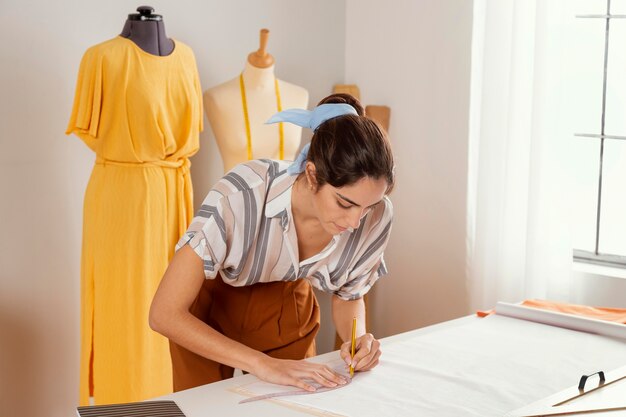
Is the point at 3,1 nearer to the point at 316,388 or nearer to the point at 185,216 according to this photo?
the point at 185,216

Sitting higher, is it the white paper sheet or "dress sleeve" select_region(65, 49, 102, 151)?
"dress sleeve" select_region(65, 49, 102, 151)

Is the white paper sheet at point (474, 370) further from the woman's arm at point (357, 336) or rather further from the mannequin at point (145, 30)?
the mannequin at point (145, 30)

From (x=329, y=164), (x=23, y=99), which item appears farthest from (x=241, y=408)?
(x=23, y=99)

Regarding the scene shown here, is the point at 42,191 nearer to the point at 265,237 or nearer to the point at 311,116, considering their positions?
the point at 265,237

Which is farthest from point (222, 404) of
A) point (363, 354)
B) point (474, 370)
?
point (474, 370)

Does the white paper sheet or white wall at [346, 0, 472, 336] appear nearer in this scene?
the white paper sheet

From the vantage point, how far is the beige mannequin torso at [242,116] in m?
3.43

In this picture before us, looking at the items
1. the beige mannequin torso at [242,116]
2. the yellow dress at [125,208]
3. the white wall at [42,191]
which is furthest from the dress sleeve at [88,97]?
the beige mannequin torso at [242,116]

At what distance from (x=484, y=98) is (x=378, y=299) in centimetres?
118

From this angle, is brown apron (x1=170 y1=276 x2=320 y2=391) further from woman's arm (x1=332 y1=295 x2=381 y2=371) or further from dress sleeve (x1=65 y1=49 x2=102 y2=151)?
dress sleeve (x1=65 y1=49 x2=102 y2=151)

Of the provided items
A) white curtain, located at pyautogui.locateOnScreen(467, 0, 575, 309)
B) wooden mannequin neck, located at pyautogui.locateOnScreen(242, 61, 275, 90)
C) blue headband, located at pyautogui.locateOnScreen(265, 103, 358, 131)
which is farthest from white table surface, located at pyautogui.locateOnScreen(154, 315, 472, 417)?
white curtain, located at pyautogui.locateOnScreen(467, 0, 575, 309)

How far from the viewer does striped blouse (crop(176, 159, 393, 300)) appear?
81.8 inches

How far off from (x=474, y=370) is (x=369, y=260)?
0.41 metres

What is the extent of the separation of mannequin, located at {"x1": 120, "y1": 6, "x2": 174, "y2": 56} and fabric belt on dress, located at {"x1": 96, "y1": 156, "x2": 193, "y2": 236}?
0.40 m
